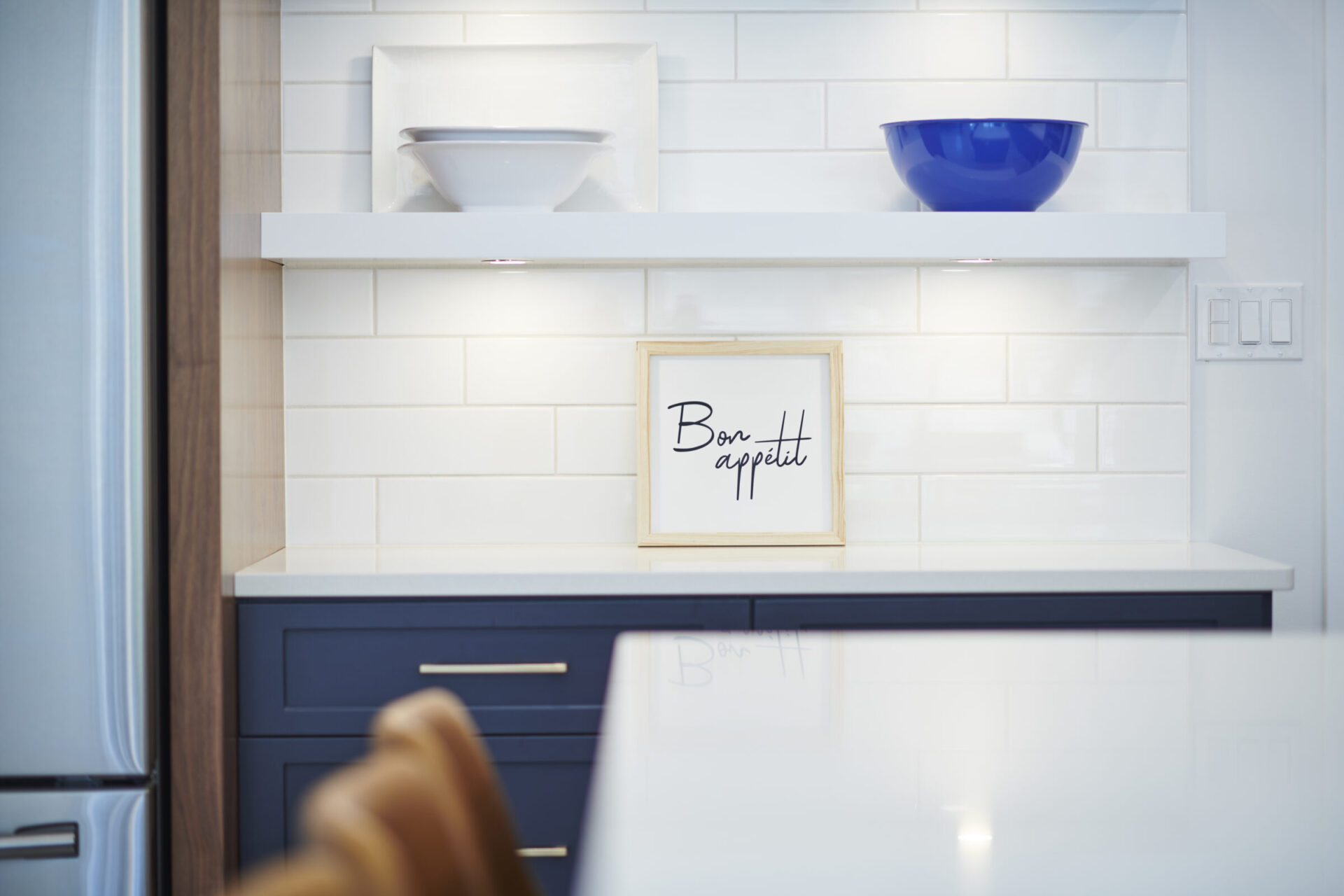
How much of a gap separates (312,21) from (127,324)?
757mm

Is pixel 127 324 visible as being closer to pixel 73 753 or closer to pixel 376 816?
pixel 73 753

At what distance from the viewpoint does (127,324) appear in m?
1.63

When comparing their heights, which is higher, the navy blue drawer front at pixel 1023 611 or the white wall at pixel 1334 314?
the white wall at pixel 1334 314

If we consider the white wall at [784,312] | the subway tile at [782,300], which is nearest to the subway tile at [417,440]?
the white wall at [784,312]

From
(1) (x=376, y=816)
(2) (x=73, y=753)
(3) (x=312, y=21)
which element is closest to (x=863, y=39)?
(3) (x=312, y=21)

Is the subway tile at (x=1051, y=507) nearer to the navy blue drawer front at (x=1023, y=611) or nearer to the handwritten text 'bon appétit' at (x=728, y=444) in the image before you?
the handwritten text 'bon appétit' at (x=728, y=444)

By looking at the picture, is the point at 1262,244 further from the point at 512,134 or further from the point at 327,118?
the point at 327,118

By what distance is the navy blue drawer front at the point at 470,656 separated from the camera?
5.63ft

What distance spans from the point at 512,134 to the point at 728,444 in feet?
2.09

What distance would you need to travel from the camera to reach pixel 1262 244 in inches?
82.8

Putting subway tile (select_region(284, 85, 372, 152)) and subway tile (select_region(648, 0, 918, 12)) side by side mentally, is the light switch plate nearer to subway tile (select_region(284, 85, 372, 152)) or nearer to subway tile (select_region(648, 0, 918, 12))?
subway tile (select_region(648, 0, 918, 12))

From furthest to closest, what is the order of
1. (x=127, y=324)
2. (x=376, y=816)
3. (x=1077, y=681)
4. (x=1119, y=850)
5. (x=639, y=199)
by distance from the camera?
(x=639, y=199), (x=127, y=324), (x=1077, y=681), (x=1119, y=850), (x=376, y=816)

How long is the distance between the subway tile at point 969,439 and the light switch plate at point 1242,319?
0.80 ft

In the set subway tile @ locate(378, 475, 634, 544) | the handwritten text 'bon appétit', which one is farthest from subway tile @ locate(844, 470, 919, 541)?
subway tile @ locate(378, 475, 634, 544)
